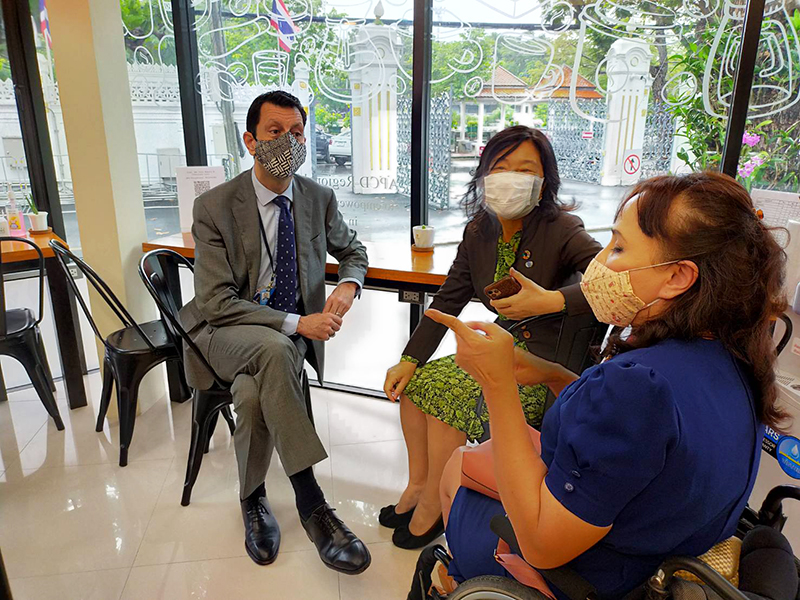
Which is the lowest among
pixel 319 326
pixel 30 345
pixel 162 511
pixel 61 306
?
pixel 162 511

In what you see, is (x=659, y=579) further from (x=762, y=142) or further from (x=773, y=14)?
(x=773, y=14)

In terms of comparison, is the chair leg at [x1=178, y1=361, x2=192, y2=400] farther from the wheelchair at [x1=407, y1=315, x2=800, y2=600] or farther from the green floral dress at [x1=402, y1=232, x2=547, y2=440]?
the wheelchair at [x1=407, y1=315, x2=800, y2=600]

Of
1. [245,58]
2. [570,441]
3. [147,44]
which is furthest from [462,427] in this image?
[147,44]

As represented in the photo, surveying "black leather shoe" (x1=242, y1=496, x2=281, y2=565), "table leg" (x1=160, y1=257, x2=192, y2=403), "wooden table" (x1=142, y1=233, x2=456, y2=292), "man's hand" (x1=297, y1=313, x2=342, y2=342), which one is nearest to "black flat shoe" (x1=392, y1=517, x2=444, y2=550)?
"black leather shoe" (x1=242, y1=496, x2=281, y2=565)

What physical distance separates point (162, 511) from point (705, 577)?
179 centimetres

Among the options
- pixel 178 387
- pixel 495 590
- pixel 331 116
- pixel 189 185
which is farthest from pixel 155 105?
pixel 495 590

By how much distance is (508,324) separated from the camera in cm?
179

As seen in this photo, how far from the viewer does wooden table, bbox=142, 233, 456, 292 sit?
2227 millimetres

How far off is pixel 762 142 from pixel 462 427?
1.70 metres

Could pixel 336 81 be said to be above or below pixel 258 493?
above

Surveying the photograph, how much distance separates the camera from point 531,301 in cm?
154

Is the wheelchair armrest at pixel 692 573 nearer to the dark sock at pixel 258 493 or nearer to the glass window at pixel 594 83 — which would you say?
the dark sock at pixel 258 493

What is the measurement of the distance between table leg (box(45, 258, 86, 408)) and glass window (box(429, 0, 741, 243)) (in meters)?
1.84

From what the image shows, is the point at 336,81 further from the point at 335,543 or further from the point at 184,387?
the point at 335,543
